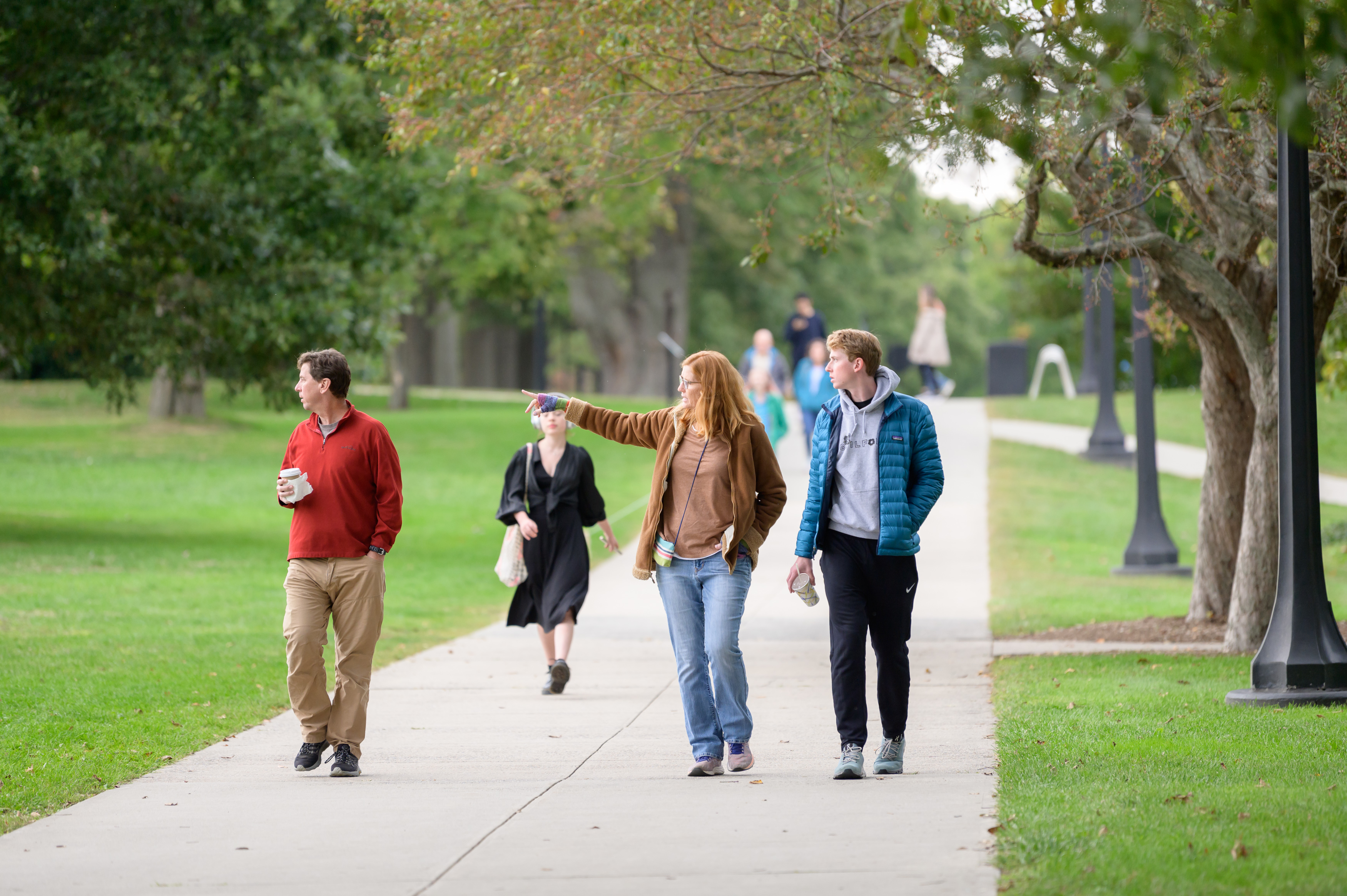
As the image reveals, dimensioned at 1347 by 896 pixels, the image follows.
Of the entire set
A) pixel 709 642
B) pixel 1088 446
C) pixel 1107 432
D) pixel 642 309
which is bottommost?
pixel 709 642

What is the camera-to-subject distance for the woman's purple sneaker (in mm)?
7324

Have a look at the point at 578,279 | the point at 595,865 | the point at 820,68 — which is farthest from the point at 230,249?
the point at 578,279

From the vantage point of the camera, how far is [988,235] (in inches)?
2329

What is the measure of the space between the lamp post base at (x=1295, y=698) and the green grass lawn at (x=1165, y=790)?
151 mm

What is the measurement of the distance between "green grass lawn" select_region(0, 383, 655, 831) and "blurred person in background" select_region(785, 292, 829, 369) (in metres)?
3.09

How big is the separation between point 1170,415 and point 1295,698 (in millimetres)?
24050

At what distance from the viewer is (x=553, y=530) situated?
1007cm

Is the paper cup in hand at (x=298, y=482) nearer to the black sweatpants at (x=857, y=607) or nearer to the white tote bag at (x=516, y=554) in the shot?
the black sweatpants at (x=857, y=607)

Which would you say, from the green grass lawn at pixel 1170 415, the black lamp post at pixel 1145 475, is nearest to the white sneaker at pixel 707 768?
the black lamp post at pixel 1145 475

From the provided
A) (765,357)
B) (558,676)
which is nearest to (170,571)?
(558,676)

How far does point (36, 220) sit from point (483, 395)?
29194mm

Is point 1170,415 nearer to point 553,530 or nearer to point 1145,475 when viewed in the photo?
point 1145,475

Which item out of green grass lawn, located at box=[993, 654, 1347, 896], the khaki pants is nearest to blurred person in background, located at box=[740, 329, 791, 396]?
Answer: green grass lawn, located at box=[993, 654, 1347, 896]

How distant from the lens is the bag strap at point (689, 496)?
23.7 feet
